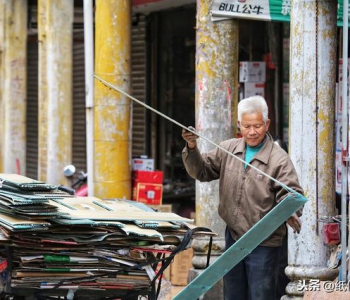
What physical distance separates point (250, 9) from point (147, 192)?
256 centimetres

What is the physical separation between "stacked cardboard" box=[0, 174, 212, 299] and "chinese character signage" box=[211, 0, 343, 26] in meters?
3.54

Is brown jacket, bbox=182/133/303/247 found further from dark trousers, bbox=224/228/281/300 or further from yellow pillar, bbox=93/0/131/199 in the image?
yellow pillar, bbox=93/0/131/199

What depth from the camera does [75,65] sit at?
1638 centimetres

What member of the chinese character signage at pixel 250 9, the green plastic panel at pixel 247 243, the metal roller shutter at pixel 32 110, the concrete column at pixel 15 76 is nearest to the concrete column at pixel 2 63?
the concrete column at pixel 15 76

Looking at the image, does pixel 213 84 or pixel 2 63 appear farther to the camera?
pixel 2 63

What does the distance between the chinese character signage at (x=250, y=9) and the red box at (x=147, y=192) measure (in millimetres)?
2354

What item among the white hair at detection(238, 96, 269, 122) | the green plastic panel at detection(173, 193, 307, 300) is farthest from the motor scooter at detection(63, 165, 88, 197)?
the green plastic panel at detection(173, 193, 307, 300)

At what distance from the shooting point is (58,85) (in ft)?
38.7

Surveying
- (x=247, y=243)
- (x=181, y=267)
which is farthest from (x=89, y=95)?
(x=247, y=243)

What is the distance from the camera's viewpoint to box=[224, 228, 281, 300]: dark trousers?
620cm

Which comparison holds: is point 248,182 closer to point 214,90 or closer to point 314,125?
point 314,125

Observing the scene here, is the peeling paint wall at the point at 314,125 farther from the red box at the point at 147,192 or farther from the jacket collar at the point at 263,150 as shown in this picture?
the red box at the point at 147,192

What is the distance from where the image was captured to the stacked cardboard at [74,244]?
496 centimetres

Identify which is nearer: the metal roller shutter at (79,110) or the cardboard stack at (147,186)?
the cardboard stack at (147,186)
